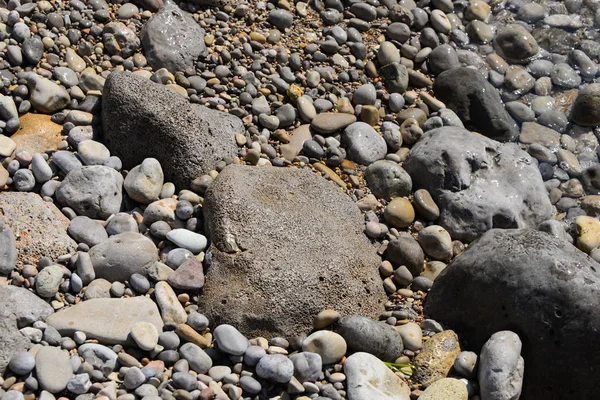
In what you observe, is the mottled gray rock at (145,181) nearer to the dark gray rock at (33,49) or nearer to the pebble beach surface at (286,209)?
the pebble beach surface at (286,209)

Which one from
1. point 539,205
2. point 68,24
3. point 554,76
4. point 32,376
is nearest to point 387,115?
point 539,205

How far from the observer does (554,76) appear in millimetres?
6441

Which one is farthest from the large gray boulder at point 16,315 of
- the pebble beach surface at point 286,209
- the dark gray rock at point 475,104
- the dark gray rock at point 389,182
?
the dark gray rock at point 475,104

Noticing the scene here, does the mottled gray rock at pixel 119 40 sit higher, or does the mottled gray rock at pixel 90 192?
the mottled gray rock at pixel 119 40

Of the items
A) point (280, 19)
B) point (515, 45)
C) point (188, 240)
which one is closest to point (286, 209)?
point (188, 240)

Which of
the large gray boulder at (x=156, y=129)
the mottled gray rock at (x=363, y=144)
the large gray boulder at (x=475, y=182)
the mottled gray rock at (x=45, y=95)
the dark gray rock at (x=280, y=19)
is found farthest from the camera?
the dark gray rock at (x=280, y=19)

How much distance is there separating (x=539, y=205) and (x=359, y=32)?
1.91 metres

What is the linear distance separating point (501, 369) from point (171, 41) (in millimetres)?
2978

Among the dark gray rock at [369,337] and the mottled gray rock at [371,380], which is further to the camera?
the dark gray rock at [369,337]

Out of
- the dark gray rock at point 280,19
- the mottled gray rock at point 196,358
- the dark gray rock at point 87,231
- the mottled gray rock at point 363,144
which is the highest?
the dark gray rock at point 280,19

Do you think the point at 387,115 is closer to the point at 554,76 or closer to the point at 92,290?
the point at 554,76

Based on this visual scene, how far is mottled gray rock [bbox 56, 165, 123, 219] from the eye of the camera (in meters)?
4.24

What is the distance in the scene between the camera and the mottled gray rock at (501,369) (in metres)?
3.72

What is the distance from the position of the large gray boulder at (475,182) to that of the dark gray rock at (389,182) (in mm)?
125
